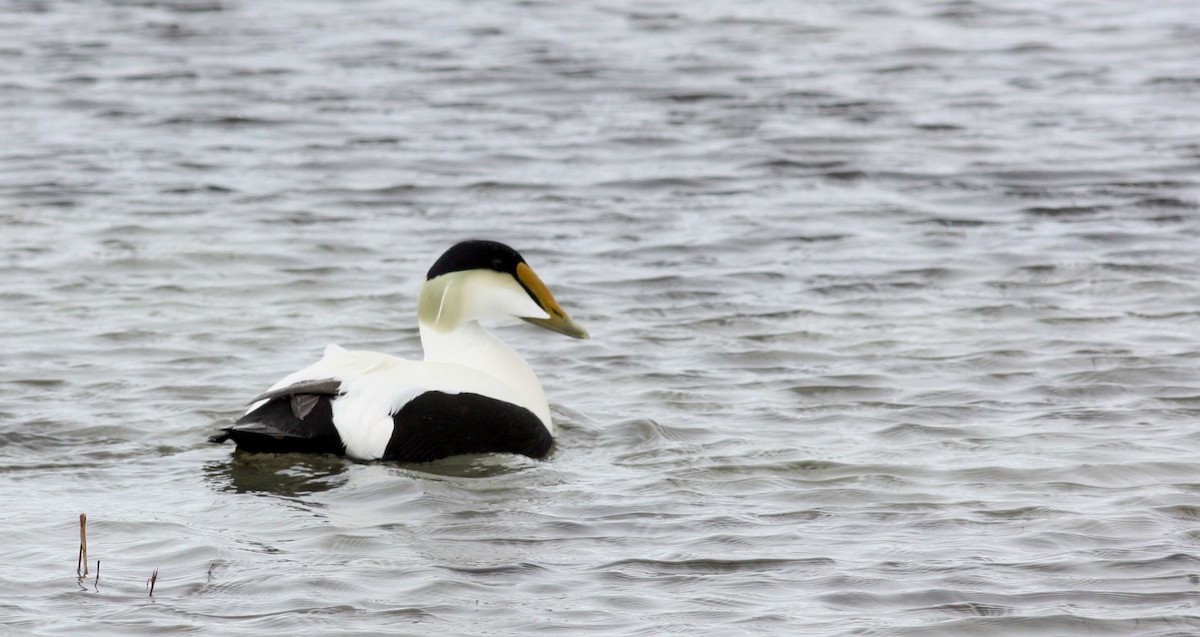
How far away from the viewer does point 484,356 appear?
6422 millimetres

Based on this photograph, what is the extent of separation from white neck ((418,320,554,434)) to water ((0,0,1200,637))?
0.24 meters

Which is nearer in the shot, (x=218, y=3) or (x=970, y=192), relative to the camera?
(x=970, y=192)

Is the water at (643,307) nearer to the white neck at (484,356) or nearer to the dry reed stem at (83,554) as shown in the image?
the dry reed stem at (83,554)

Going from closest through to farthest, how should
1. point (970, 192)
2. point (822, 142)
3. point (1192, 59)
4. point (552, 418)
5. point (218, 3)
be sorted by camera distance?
point (552, 418), point (970, 192), point (822, 142), point (1192, 59), point (218, 3)

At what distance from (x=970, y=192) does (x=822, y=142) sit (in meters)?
1.40

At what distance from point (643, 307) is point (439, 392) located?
2261 millimetres

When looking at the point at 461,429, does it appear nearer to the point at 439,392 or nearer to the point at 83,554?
the point at 439,392

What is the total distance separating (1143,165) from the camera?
10539mm

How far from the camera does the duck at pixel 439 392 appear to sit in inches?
232

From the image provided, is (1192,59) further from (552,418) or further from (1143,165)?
(552,418)

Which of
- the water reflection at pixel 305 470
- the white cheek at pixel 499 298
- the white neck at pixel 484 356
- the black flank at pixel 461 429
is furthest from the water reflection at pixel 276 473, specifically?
the white cheek at pixel 499 298

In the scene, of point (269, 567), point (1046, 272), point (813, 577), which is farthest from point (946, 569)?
point (1046, 272)

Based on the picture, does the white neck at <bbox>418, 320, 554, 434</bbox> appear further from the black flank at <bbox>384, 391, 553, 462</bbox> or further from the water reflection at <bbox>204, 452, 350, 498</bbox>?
the water reflection at <bbox>204, 452, 350, 498</bbox>

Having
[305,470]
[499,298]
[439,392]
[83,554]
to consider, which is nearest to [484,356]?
[499,298]
